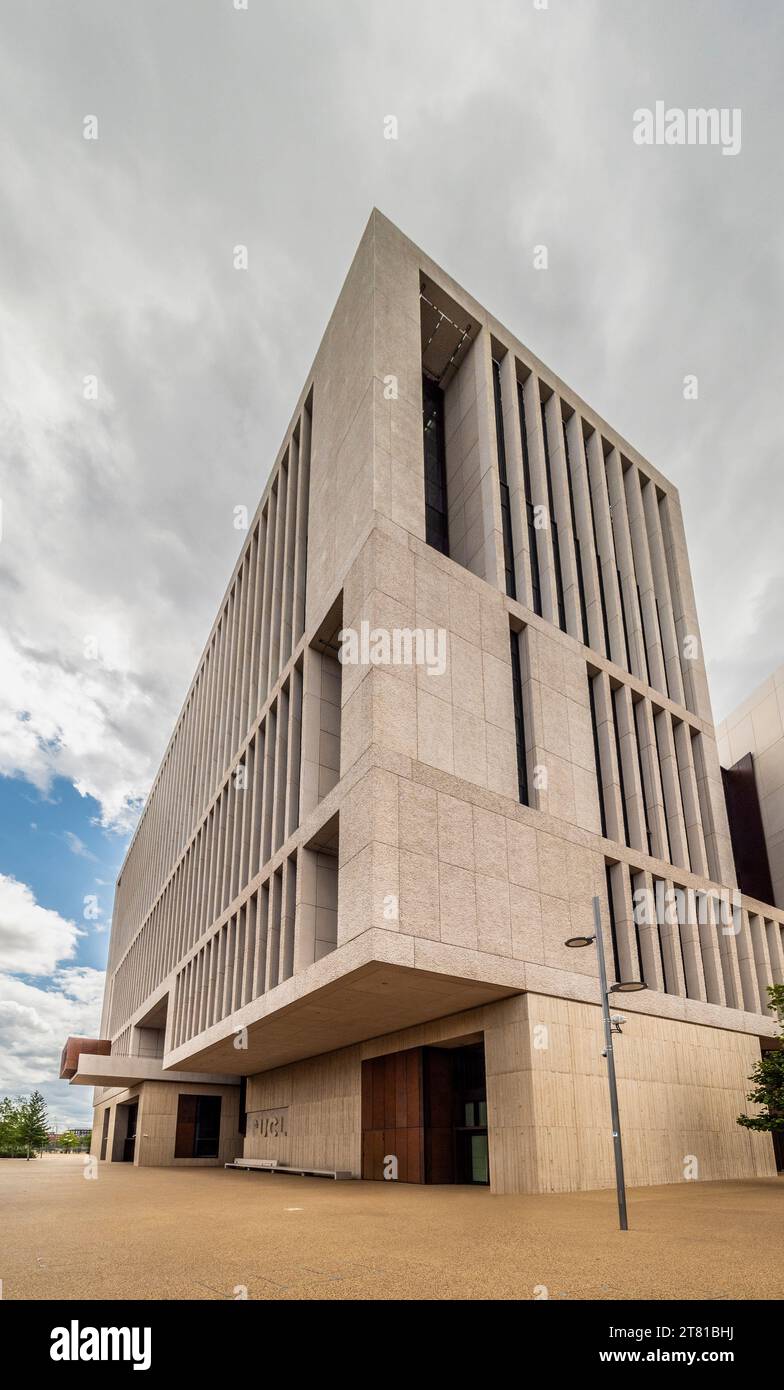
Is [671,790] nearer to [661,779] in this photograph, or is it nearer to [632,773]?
[661,779]

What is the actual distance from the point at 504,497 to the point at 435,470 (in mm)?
3852

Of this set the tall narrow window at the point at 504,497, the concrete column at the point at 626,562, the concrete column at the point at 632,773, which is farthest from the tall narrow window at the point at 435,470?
the concrete column at the point at 632,773

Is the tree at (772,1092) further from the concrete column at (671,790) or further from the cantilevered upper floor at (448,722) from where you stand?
the concrete column at (671,790)

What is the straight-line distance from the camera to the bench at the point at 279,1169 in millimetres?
28656

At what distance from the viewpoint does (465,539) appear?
3097 centimetres

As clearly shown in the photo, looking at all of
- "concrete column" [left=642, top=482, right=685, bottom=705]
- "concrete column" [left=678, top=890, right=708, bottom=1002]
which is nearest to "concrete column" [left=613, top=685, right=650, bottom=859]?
"concrete column" [left=678, top=890, right=708, bottom=1002]

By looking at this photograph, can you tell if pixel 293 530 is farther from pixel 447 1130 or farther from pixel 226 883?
pixel 447 1130

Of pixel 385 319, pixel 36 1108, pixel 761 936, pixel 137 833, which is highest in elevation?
pixel 385 319

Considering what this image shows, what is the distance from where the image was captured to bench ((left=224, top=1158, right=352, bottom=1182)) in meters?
28.7

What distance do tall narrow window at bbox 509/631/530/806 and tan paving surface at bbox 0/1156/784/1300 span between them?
11.7m

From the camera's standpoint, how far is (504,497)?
103 feet

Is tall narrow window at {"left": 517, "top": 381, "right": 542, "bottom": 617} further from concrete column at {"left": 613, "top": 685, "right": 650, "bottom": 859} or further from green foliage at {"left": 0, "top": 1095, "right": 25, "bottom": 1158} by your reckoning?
green foliage at {"left": 0, "top": 1095, "right": 25, "bottom": 1158}
